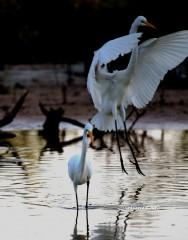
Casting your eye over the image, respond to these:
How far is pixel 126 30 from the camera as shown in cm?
2638

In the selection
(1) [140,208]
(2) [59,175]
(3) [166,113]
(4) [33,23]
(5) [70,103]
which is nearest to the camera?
(1) [140,208]

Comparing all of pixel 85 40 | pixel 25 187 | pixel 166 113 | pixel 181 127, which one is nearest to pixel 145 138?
pixel 181 127

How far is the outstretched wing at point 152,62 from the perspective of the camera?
40.2ft

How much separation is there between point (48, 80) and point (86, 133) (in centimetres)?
2111

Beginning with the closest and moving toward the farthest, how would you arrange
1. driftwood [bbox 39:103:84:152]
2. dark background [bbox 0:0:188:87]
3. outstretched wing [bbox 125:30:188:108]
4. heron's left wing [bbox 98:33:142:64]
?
heron's left wing [bbox 98:33:142:64] < outstretched wing [bbox 125:30:188:108] < driftwood [bbox 39:103:84:152] < dark background [bbox 0:0:188:87]

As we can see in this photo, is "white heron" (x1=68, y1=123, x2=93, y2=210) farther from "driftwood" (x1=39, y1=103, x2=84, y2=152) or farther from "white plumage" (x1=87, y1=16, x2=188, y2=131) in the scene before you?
"driftwood" (x1=39, y1=103, x2=84, y2=152)

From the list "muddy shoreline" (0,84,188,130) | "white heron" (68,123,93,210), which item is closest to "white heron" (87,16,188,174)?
"white heron" (68,123,93,210)

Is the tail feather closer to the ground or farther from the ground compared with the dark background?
farther from the ground

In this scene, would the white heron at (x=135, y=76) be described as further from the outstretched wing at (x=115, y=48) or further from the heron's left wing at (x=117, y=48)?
the heron's left wing at (x=117, y=48)

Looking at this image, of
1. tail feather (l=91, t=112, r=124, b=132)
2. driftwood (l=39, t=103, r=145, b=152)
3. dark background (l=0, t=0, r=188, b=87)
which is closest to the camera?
tail feather (l=91, t=112, r=124, b=132)

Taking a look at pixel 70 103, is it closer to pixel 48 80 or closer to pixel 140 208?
pixel 48 80

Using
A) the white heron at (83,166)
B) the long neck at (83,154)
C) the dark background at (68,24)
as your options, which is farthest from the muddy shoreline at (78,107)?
the long neck at (83,154)

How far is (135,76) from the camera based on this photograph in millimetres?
13156

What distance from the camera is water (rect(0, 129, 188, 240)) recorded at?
9.38m
